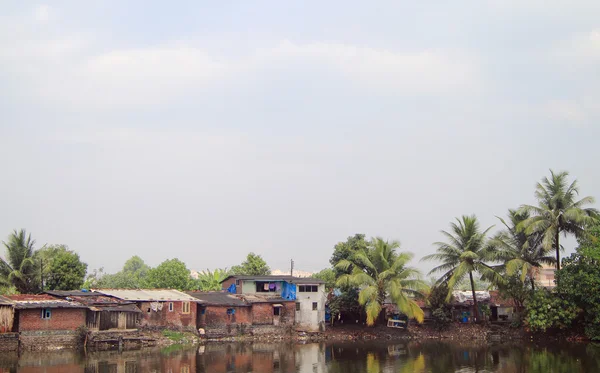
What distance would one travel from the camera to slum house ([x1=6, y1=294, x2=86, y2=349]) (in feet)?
104

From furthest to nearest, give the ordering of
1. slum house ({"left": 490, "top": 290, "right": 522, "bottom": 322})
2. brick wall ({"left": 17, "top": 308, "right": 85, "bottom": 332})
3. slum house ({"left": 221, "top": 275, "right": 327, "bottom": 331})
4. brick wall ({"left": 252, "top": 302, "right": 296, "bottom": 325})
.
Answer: slum house ({"left": 490, "top": 290, "right": 522, "bottom": 322})
slum house ({"left": 221, "top": 275, "right": 327, "bottom": 331})
brick wall ({"left": 252, "top": 302, "right": 296, "bottom": 325})
brick wall ({"left": 17, "top": 308, "right": 85, "bottom": 332})

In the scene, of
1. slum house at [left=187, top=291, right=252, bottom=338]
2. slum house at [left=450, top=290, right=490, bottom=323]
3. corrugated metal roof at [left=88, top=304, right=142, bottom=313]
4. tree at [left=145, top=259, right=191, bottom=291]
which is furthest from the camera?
tree at [left=145, top=259, right=191, bottom=291]

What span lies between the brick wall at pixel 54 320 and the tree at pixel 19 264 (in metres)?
9.66

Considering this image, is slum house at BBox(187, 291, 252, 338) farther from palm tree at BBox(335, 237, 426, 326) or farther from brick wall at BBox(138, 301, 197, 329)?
palm tree at BBox(335, 237, 426, 326)

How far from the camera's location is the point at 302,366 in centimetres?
2864

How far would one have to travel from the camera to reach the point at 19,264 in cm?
4150

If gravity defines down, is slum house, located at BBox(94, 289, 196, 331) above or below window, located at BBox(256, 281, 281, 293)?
below

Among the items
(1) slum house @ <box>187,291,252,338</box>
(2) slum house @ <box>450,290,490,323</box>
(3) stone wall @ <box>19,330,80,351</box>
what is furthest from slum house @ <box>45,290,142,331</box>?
(2) slum house @ <box>450,290,490,323</box>

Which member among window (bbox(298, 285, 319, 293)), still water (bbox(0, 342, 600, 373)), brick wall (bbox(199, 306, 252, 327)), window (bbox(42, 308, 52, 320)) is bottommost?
still water (bbox(0, 342, 600, 373))

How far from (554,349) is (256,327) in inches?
779

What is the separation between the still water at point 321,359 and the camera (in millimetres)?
27109

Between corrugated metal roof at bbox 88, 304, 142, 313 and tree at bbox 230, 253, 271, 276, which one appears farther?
tree at bbox 230, 253, 271, 276

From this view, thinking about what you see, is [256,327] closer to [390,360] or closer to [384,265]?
[384,265]

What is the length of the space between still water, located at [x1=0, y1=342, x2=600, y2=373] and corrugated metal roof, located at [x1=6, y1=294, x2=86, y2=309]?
2.79m
